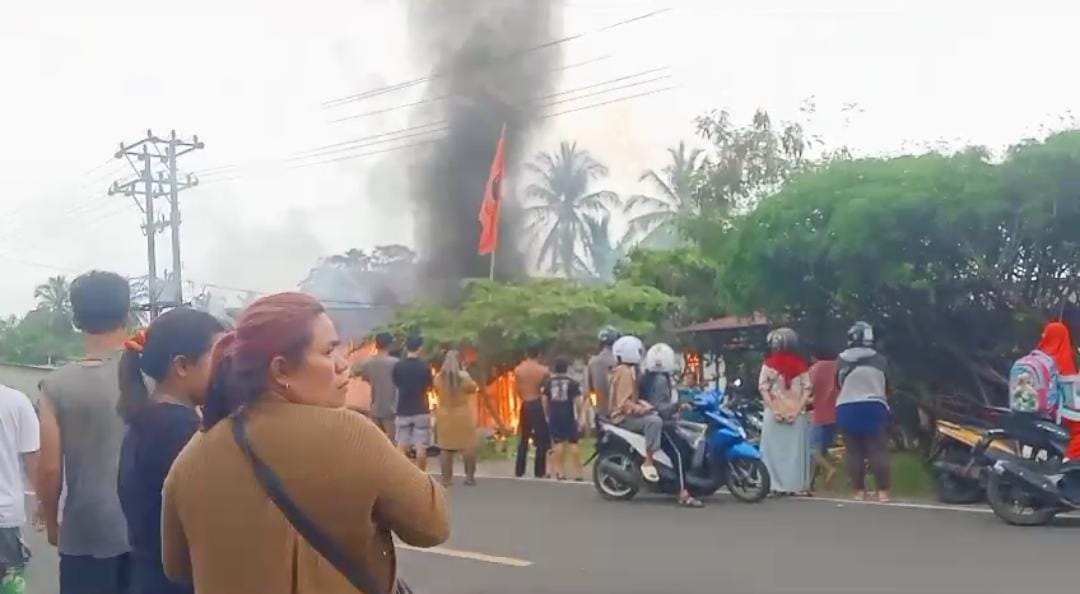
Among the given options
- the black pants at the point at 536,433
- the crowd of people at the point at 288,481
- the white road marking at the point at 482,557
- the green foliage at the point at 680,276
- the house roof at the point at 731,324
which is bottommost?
the white road marking at the point at 482,557

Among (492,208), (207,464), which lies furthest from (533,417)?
(492,208)

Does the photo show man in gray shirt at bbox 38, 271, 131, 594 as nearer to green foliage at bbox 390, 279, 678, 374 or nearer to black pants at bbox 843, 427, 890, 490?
black pants at bbox 843, 427, 890, 490

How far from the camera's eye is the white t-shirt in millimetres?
4430

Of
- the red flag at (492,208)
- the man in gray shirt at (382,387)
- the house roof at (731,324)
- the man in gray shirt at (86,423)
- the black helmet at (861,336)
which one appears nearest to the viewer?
the man in gray shirt at (86,423)

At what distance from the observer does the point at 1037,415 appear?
405 inches

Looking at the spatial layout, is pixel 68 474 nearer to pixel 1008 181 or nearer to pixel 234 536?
pixel 234 536

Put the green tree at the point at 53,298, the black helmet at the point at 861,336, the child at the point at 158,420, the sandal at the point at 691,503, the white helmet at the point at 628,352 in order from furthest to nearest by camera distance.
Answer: the green tree at the point at 53,298
the white helmet at the point at 628,352
the black helmet at the point at 861,336
the sandal at the point at 691,503
the child at the point at 158,420

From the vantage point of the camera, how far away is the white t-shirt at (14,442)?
4.43 m

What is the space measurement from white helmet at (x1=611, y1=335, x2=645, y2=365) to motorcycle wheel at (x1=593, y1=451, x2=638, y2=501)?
92 cm

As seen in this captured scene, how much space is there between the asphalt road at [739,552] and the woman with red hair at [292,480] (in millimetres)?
5797

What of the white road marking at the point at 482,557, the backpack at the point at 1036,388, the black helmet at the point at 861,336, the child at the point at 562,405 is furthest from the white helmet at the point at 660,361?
the backpack at the point at 1036,388

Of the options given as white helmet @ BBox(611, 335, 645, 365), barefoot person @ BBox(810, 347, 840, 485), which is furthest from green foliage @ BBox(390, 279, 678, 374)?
white helmet @ BBox(611, 335, 645, 365)

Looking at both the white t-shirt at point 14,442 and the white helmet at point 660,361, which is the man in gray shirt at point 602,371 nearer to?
the white helmet at point 660,361

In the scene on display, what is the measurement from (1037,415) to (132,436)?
8432mm
